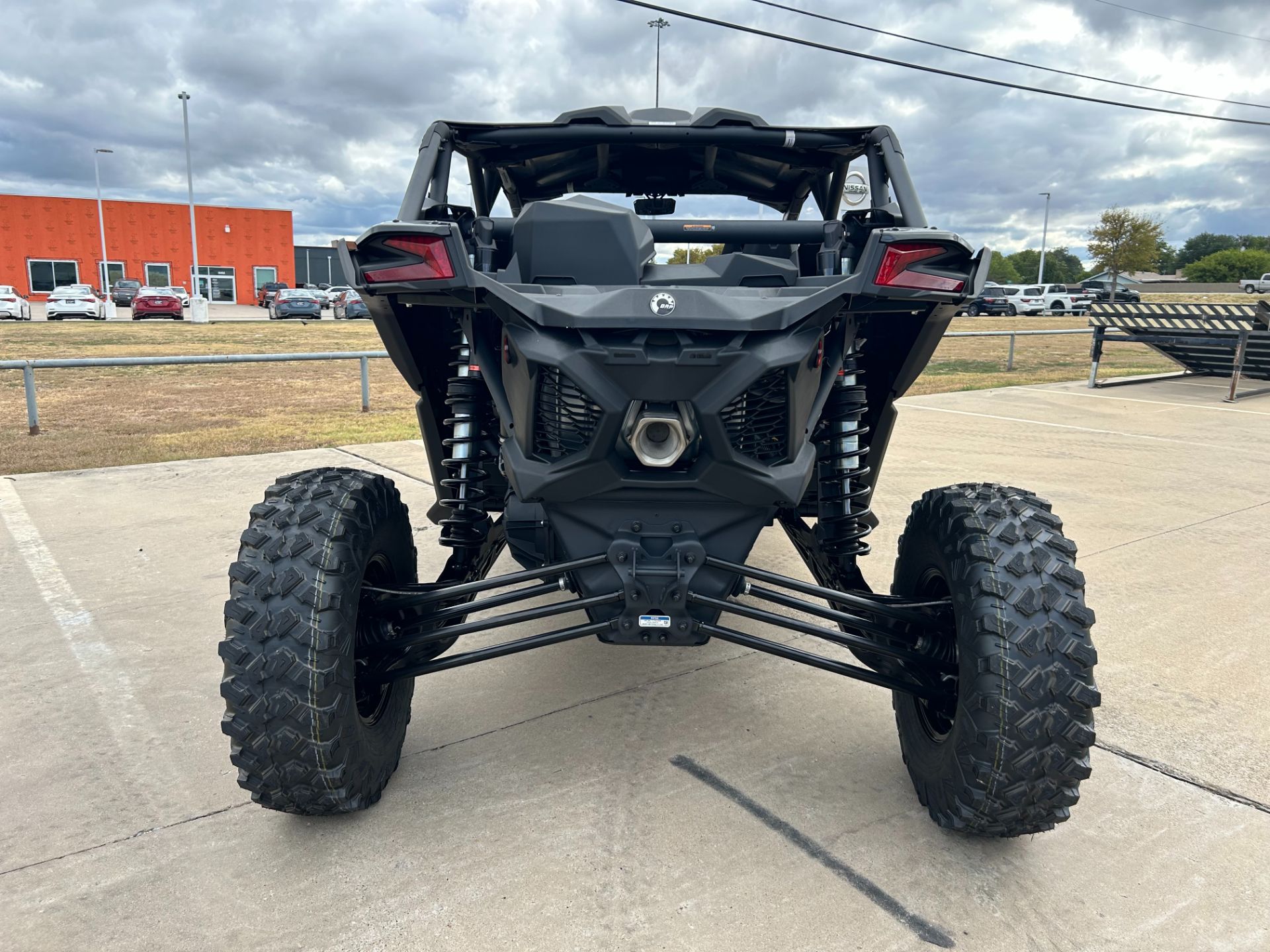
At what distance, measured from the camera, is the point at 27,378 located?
320 inches

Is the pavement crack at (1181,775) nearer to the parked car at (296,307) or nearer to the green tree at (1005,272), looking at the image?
the parked car at (296,307)

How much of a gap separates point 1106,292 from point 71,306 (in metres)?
50.3

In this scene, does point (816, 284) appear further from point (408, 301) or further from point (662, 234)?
point (408, 301)

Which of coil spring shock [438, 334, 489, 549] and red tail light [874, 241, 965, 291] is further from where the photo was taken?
coil spring shock [438, 334, 489, 549]

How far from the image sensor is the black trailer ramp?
12.4m

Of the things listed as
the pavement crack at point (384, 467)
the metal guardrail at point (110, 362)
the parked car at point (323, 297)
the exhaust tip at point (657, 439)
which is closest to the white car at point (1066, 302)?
the parked car at point (323, 297)

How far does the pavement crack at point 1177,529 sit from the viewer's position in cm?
522

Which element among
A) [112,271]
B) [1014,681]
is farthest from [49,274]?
[1014,681]

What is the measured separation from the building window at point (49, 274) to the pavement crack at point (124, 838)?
213ft

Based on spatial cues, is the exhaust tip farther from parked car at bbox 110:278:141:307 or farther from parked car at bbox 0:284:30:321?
parked car at bbox 110:278:141:307

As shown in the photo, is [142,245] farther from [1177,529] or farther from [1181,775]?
[1181,775]

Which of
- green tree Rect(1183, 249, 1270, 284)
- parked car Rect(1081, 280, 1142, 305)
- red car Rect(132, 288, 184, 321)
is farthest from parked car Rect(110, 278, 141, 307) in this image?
Answer: green tree Rect(1183, 249, 1270, 284)

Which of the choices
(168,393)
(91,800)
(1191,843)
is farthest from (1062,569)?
(168,393)

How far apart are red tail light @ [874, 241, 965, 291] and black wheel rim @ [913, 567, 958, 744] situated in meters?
0.84
